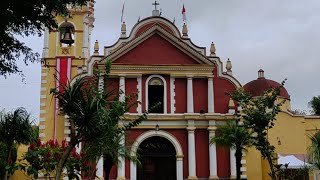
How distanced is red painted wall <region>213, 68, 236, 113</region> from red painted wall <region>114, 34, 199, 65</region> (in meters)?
1.76

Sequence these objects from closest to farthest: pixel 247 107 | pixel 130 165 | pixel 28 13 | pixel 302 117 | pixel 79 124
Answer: pixel 28 13, pixel 79 124, pixel 247 107, pixel 130 165, pixel 302 117

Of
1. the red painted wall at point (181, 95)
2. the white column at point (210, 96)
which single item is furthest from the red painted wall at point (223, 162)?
the red painted wall at point (181, 95)

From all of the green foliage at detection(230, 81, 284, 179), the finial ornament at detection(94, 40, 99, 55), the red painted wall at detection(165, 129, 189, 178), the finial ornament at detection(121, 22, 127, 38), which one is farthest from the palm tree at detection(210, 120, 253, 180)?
the finial ornament at detection(94, 40, 99, 55)

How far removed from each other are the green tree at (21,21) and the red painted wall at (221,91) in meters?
16.8

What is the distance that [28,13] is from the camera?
41.0 feet

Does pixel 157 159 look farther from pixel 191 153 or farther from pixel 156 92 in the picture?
pixel 156 92

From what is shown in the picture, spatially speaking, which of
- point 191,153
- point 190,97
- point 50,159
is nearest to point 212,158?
point 191,153

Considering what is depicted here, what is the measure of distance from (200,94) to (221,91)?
1263mm

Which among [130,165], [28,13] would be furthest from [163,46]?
[28,13]

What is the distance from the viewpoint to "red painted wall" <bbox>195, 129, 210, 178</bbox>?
28.0 meters

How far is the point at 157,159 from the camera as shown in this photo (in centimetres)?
2817

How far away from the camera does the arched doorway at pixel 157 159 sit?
27.9m

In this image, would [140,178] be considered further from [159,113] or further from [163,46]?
[163,46]

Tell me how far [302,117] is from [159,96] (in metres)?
11.6
